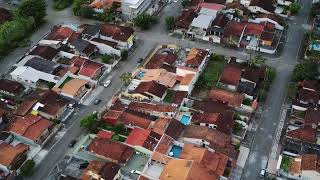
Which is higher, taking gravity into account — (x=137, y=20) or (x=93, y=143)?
(x=137, y=20)

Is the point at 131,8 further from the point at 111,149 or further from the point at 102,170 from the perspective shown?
the point at 102,170

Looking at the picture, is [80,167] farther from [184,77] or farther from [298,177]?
[298,177]

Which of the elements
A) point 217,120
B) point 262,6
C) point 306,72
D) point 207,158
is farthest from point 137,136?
point 262,6

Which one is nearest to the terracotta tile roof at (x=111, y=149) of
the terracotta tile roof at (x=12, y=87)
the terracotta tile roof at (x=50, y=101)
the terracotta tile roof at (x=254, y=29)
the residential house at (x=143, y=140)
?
the residential house at (x=143, y=140)

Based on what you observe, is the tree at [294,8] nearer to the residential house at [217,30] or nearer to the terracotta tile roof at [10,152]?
the residential house at [217,30]

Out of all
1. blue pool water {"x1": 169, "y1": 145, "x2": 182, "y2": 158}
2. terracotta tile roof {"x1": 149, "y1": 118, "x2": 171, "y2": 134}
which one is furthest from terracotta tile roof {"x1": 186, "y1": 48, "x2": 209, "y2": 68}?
blue pool water {"x1": 169, "y1": 145, "x2": 182, "y2": 158}

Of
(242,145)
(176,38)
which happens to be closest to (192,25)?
(176,38)
